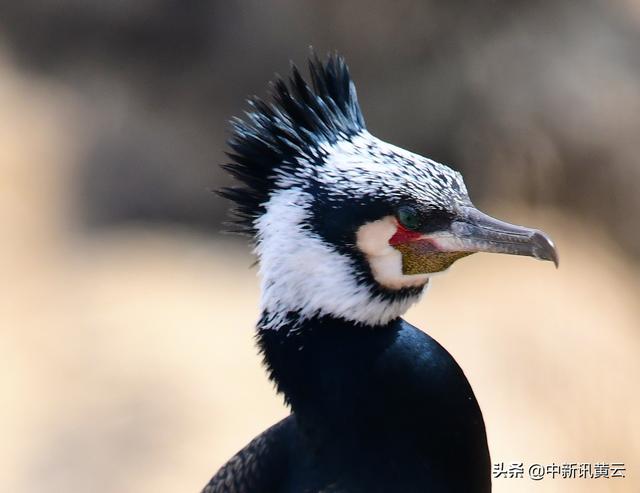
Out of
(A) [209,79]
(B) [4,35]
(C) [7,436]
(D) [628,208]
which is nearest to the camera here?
(C) [7,436]

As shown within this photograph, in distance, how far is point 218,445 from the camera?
3.29m

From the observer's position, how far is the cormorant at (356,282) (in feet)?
4.40

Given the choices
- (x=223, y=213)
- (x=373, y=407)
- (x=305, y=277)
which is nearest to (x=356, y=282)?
(x=305, y=277)

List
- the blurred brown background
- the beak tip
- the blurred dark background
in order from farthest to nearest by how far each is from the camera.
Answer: the blurred dark background → the blurred brown background → the beak tip

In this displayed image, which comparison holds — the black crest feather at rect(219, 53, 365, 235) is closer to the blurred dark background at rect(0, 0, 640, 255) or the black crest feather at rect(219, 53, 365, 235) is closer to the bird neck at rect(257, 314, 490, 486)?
the bird neck at rect(257, 314, 490, 486)

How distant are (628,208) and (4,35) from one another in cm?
334

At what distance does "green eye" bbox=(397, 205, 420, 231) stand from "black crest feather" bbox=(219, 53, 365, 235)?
167 millimetres

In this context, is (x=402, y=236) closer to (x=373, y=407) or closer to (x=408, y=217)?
(x=408, y=217)

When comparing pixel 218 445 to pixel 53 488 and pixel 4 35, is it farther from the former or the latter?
pixel 4 35

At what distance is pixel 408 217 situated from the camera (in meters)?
1.33

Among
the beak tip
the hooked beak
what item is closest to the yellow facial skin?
the hooked beak

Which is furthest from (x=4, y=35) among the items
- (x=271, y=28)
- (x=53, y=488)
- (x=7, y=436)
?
(x=53, y=488)

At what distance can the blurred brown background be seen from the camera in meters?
3.29

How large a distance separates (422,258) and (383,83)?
314 cm
